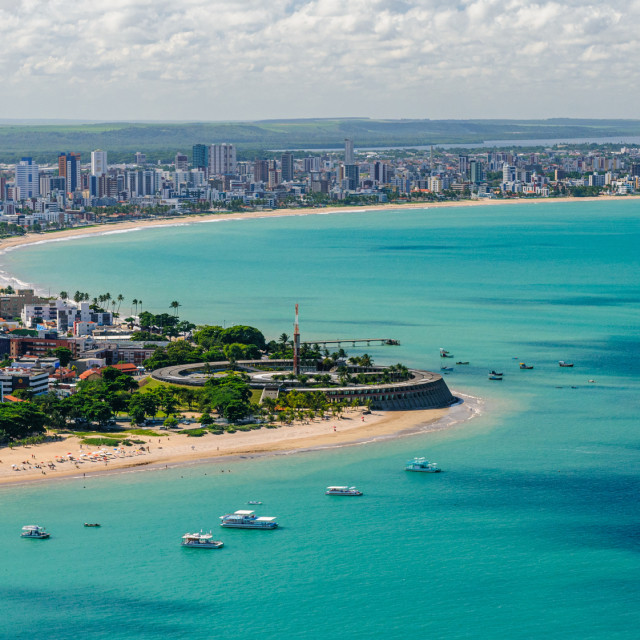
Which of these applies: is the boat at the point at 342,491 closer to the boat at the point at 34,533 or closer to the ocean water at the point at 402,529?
the ocean water at the point at 402,529

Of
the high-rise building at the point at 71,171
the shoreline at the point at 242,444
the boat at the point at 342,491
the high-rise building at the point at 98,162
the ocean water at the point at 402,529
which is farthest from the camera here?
the high-rise building at the point at 98,162

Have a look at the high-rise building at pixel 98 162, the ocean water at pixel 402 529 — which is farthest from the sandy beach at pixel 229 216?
the ocean water at pixel 402 529

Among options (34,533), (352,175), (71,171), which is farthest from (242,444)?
(352,175)

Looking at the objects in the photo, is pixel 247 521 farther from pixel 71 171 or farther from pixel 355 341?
pixel 71 171

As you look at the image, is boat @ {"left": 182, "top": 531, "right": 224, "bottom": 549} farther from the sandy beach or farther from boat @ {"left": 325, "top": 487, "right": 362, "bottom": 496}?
the sandy beach

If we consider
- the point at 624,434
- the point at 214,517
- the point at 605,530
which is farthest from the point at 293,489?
the point at 624,434

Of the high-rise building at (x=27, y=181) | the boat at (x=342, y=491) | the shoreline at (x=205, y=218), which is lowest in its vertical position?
the boat at (x=342, y=491)

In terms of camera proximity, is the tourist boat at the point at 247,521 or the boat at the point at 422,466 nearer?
the tourist boat at the point at 247,521
